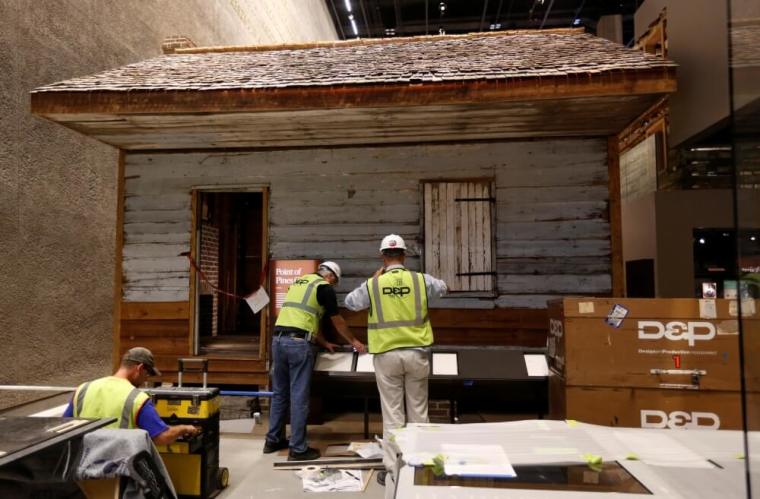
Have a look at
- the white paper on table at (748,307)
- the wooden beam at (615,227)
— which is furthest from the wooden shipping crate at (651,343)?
the white paper on table at (748,307)

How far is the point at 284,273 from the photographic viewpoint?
23.8ft

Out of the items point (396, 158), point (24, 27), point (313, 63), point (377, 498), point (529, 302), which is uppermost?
point (24, 27)

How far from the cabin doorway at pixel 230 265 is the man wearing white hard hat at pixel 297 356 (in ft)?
11.2

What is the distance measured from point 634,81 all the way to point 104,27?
9577 mm

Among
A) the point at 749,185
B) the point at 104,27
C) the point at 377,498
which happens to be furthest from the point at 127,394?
the point at 104,27

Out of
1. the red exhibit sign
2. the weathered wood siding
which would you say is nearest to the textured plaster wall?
the weathered wood siding

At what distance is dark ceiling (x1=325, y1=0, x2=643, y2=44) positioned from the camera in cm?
1758

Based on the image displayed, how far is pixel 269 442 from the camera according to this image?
5.94 m

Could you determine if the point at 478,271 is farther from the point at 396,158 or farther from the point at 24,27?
the point at 24,27

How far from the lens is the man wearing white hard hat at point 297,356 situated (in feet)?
18.5

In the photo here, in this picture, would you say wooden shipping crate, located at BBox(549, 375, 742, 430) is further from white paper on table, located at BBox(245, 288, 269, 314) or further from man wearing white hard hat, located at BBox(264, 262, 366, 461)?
white paper on table, located at BBox(245, 288, 269, 314)

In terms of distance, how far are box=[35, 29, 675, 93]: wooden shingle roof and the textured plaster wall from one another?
1.82m

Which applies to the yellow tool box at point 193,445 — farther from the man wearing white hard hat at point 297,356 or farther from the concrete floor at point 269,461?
the man wearing white hard hat at point 297,356

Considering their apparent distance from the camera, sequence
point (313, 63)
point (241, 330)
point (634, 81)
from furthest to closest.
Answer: point (241, 330), point (313, 63), point (634, 81)
